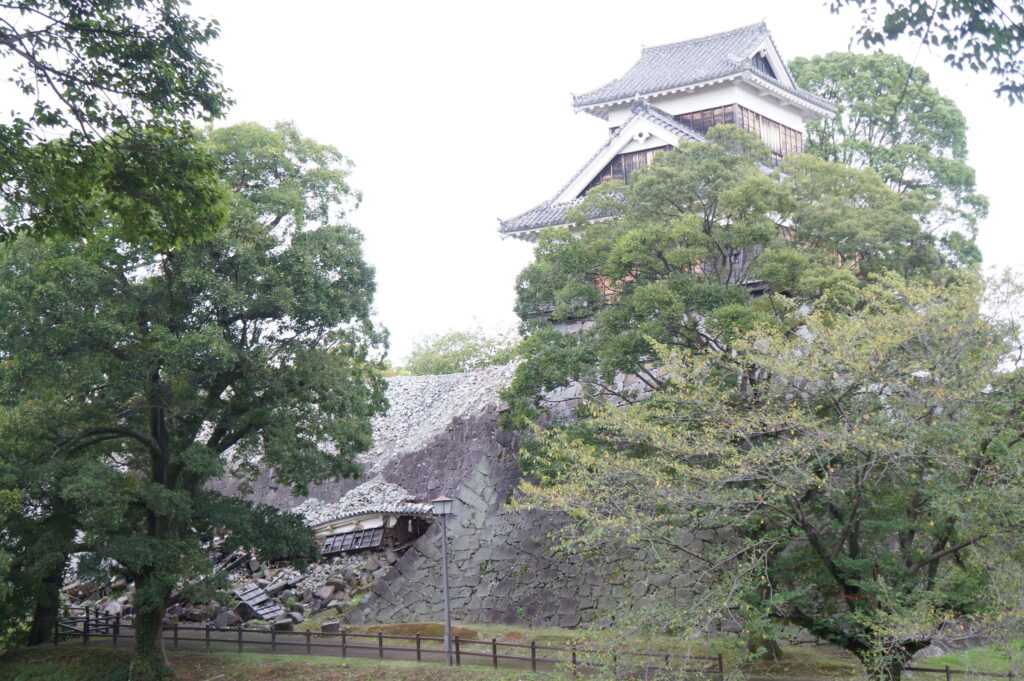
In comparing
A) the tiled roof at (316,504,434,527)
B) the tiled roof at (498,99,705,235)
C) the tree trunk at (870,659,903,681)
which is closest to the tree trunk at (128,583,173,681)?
the tiled roof at (316,504,434,527)

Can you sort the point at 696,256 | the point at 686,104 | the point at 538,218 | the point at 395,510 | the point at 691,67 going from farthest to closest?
the point at 691,67, the point at 686,104, the point at 538,218, the point at 395,510, the point at 696,256

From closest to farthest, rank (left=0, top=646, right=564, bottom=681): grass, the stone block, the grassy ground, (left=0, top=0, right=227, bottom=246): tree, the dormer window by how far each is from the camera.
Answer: (left=0, top=0, right=227, bottom=246): tree, the grassy ground, (left=0, top=646, right=564, bottom=681): grass, the stone block, the dormer window

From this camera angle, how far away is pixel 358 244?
66.9 ft

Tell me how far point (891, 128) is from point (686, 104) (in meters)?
8.18

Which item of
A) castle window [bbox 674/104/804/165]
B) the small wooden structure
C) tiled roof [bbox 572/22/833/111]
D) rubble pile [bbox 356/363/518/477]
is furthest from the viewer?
tiled roof [bbox 572/22/833/111]

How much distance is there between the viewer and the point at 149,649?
19.2 m

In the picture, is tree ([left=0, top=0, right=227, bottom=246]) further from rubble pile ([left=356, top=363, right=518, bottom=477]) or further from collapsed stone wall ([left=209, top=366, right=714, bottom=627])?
rubble pile ([left=356, top=363, right=518, bottom=477])

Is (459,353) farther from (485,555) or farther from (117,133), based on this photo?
(117,133)

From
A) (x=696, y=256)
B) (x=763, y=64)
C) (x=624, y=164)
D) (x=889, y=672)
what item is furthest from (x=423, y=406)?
(x=889, y=672)

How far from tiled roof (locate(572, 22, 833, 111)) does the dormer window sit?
59 centimetres

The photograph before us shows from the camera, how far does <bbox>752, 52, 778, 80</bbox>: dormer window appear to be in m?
33.8

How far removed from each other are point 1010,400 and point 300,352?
13.3 meters

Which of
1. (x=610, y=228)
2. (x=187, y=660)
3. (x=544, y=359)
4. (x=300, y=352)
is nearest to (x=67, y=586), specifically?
(x=187, y=660)

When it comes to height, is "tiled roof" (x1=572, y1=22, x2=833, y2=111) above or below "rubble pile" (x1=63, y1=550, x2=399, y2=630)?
above
